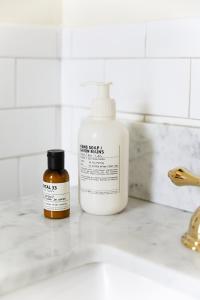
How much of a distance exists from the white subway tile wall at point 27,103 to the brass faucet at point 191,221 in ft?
1.24

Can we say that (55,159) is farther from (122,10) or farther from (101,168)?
(122,10)

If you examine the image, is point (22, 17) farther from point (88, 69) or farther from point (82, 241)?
point (82, 241)

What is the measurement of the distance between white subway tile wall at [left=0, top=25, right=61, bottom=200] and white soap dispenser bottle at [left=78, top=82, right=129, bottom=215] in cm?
21

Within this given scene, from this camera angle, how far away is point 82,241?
67cm

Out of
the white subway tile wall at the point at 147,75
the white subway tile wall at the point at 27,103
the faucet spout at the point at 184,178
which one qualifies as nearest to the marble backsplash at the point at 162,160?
the white subway tile wall at the point at 147,75

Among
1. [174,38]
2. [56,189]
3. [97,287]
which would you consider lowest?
[97,287]

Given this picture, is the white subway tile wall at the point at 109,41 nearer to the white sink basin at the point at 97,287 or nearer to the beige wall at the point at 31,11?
the beige wall at the point at 31,11

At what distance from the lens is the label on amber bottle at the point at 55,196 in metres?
0.75

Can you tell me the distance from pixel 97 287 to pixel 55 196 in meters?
0.16

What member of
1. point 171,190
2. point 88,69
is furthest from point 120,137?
point 88,69

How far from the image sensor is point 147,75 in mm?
849

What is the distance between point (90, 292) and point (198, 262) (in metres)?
0.14

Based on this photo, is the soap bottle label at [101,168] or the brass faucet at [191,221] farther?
the soap bottle label at [101,168]

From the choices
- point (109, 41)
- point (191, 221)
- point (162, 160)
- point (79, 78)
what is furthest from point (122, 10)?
point (191, 221)
